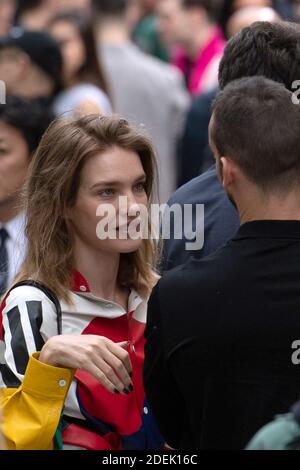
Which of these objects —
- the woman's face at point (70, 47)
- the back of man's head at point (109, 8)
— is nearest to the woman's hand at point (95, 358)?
the woman's face at point (70, 47)

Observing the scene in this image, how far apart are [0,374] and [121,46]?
488cm

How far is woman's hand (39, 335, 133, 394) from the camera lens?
2.79 metres

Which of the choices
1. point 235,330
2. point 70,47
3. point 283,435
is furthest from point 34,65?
point 283,435

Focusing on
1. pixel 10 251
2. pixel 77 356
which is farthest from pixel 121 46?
pixel 77 356

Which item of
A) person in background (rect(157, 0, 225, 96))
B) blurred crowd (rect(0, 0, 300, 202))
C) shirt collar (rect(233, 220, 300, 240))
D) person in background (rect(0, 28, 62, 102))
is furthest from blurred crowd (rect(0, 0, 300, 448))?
person in background (rect(157, 0, 225, 96))

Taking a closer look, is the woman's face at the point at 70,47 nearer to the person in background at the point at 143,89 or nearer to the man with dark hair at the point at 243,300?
the person in background at the point at 143,89

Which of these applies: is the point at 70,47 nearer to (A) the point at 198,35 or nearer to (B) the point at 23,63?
(B) the point at 23,63

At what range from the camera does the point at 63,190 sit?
322 cm

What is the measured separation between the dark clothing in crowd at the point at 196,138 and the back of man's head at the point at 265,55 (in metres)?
3.65

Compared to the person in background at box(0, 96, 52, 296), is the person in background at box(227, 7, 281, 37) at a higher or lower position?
higher

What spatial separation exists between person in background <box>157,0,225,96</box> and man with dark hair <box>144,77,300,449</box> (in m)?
5.28

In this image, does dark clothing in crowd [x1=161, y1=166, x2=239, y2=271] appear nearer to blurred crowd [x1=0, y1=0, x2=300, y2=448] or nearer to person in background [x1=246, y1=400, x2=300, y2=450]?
blurred crowd [x1=0, y1=0, x2=300, y2=448]

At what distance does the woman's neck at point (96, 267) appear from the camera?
128 inches
